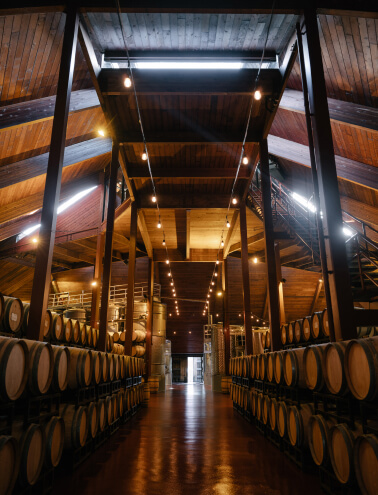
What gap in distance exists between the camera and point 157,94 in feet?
25.4

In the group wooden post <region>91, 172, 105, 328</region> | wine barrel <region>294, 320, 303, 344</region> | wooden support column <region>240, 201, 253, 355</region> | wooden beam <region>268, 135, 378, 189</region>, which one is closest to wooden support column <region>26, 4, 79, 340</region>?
wine barrel <region>294, 320, 303, 344</region>

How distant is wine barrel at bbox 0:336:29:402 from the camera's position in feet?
8.88

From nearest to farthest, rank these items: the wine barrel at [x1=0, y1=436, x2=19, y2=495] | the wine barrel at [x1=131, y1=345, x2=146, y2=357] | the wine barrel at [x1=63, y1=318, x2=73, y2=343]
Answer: the wine barrel at [x1=0, y1=436, x2=19, y2=495], the wine barrel at [x1=63, y1=318, x2=73, y2=343], the wine barrel at [x1=131, y1=345, x2=146, y2=357]

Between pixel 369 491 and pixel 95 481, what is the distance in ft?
8.74

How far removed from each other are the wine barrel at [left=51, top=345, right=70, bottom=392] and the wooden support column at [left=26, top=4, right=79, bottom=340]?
0.52 m

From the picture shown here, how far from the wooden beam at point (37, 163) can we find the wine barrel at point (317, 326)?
7.30m

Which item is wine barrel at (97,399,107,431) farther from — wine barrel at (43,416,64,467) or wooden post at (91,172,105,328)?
wooden post at (91,172,105,328)

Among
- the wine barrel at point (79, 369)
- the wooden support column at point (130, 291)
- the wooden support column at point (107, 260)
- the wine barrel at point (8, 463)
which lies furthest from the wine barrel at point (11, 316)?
the wooden support column at point (130, 291)

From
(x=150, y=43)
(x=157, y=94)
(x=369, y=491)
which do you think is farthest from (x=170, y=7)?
(x=369, y=491)

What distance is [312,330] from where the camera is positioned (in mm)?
5934

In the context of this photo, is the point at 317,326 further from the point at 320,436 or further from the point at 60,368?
the point at 60,368

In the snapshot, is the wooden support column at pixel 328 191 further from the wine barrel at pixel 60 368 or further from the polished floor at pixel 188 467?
the wine barrel at pixel 60 368

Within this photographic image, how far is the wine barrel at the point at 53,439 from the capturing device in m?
3.43

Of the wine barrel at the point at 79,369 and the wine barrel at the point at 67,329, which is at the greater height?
the wine barrel at the point at 67,329
